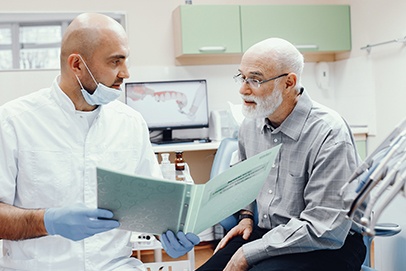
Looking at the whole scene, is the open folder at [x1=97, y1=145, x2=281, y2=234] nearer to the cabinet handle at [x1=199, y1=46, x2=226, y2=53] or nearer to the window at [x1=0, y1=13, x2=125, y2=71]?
the cabinet handle at [x1=199, y1=46, x2=226, y2=53]

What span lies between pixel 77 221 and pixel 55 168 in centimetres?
29

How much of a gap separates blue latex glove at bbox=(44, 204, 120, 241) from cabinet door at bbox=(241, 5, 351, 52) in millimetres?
2685

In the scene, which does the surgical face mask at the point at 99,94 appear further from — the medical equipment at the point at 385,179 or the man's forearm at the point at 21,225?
the medical equipment at the point at 385,179

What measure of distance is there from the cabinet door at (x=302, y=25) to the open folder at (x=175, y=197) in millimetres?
2515

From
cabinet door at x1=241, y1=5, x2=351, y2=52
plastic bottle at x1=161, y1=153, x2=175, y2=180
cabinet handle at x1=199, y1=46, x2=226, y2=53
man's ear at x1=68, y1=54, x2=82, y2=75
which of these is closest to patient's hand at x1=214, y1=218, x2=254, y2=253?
plastic bottle at x1=161, y1=153, x2=175, y2=180

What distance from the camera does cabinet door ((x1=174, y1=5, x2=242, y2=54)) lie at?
364 cm

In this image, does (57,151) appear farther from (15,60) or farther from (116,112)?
(15,60)

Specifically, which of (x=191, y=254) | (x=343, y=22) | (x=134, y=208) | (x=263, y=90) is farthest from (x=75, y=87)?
(x=343, y=22)

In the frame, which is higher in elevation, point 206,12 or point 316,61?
point 206,12

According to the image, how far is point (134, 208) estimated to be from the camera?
3.91 feet

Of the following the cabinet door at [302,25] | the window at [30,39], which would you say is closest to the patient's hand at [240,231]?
the cabinet door at [302,25]

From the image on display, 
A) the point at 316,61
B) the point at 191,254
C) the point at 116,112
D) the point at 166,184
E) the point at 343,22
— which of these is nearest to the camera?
the point at 166,184

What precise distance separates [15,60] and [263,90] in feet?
8.36

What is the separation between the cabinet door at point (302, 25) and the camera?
3746 millimetres
